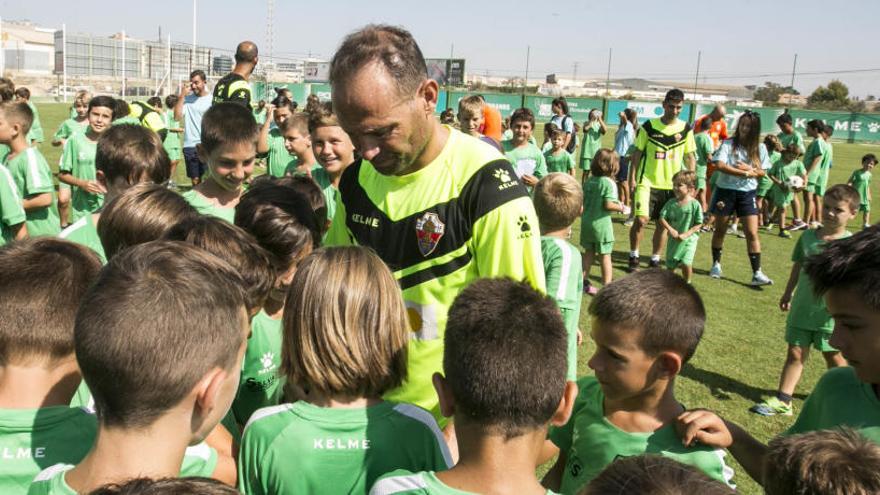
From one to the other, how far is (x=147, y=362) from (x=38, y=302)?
26.7 inches

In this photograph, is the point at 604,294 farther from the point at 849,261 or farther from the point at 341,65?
the point at 341,65

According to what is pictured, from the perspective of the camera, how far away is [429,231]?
2.46 metres

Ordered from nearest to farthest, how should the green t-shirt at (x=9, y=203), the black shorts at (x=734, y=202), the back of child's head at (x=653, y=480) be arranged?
the back of child's head at (x=653, y=480), the green t-shirt at (x=9, y=203), the black shorts at (x=734, y=202)

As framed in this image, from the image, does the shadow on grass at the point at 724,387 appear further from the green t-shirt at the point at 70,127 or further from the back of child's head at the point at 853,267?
the green t-shirt at the point at 70,127

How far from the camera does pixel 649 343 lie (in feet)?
7.89

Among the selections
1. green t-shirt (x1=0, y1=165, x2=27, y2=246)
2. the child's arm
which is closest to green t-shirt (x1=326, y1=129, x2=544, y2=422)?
the child's arm

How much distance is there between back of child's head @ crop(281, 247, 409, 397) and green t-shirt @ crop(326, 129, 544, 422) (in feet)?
1.20

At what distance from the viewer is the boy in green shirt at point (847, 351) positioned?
2.20 metres

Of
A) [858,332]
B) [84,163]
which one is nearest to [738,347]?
[858,332]

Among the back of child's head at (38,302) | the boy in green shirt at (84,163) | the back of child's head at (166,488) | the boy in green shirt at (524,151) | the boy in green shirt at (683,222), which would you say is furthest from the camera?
the boy in green shirt at (524,151)

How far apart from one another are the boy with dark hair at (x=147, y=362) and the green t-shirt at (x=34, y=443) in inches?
11.9

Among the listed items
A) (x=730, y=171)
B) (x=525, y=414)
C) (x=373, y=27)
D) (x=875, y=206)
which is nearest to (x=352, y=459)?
(x=525, y=414)

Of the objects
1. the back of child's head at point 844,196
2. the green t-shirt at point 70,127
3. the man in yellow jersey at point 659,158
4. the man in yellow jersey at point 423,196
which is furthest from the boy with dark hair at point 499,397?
the green t-shirt at point 70,127

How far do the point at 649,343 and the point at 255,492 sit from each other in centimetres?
141
